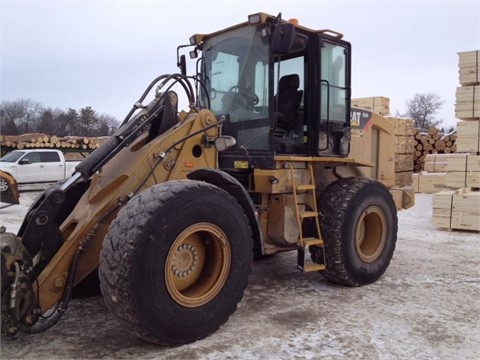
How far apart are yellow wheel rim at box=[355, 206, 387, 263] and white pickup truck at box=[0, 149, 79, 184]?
1476cm

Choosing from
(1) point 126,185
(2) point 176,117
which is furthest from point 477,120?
(1) point 126,185

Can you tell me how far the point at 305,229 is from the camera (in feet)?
18.5

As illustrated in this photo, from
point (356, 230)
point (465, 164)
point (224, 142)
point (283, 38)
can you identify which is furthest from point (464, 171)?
point (224, 142)

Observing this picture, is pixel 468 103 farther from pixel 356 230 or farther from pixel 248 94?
pixel 248 94

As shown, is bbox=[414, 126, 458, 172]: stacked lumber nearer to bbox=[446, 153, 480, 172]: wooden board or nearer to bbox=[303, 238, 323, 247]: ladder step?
bbox=[446, 153, 480, 172]: wooden board

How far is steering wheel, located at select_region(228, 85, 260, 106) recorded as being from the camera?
17.2ft

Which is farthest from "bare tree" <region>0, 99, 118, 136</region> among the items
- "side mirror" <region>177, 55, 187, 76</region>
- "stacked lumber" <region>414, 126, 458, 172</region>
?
"side mirror" <region>177, 55, 187, 76</region>

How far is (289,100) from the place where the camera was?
5723 mm

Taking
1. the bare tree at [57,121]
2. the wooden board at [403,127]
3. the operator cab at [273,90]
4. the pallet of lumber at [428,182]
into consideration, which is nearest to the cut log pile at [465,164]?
the pallet of lumber at [428,182]

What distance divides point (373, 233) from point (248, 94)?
2.46m

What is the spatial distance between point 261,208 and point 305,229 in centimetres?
A: 69

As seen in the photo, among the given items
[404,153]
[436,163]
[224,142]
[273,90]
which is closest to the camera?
[224,142]

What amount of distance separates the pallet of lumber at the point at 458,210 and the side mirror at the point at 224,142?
7.34 m

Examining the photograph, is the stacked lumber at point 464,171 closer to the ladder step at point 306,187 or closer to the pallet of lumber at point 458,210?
the pallet of lumber at point 458,210
